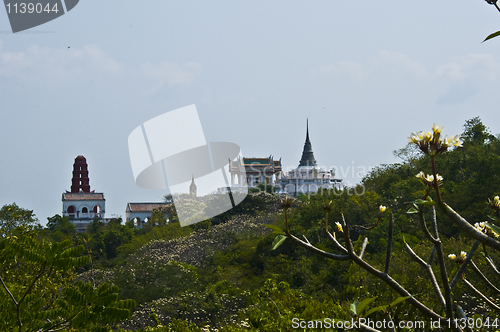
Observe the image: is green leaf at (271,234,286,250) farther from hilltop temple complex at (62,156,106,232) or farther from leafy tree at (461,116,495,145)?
hilltop temple complex at (62,156,106,232)

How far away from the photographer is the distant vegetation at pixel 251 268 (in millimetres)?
6410

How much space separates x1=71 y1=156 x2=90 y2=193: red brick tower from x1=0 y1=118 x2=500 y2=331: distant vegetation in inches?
1107

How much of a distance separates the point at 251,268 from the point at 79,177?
158ft

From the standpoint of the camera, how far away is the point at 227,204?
125ft

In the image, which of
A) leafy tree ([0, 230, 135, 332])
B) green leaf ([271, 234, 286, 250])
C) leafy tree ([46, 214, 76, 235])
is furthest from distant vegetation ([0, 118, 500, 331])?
leafy tree ([46, 214, 76, 235])

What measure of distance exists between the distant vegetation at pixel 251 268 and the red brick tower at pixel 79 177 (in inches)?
1107

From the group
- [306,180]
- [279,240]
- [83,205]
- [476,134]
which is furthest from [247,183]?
[279,240]

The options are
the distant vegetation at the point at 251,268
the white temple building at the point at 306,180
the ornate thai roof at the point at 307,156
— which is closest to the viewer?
the distant vegetation at the point at 251,268

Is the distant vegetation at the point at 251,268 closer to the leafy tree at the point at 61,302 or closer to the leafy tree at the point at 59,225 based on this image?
the leafy tree at the point at 61,302

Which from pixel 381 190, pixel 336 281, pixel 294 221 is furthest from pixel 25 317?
pixel 381 190

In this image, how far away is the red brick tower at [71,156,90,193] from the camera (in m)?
64.6

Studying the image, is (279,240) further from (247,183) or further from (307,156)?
(307,156)

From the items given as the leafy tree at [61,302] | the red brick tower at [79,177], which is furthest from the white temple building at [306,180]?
the leafy tree at [61,302]

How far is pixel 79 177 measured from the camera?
6556 centimetres
